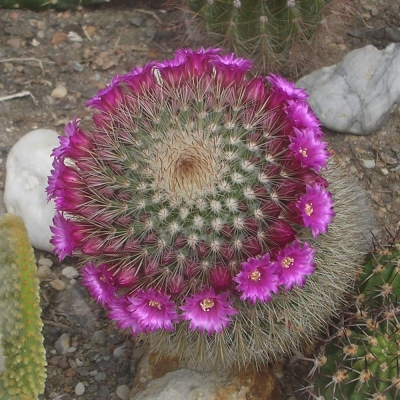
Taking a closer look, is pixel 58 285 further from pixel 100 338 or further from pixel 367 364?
pixel 367 364

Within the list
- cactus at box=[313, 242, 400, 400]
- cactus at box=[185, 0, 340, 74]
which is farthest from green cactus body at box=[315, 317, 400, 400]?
cactus at box=[185, 0, 340, 74]

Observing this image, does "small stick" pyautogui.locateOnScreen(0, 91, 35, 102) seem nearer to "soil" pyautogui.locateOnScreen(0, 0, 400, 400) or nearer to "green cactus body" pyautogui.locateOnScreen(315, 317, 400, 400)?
"soil" pyautogui.locateOnScreen(0, 0, 400, 400)

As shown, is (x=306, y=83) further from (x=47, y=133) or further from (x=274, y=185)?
(x=274, y=185)

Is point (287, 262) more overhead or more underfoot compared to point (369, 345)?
more overhead

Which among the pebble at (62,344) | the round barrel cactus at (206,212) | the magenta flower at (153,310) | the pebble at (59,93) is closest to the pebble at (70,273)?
the pebble at (62,344)

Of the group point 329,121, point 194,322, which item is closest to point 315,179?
point 194,322

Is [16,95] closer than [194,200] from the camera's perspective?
No

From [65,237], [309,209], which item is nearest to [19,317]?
[65,237]
